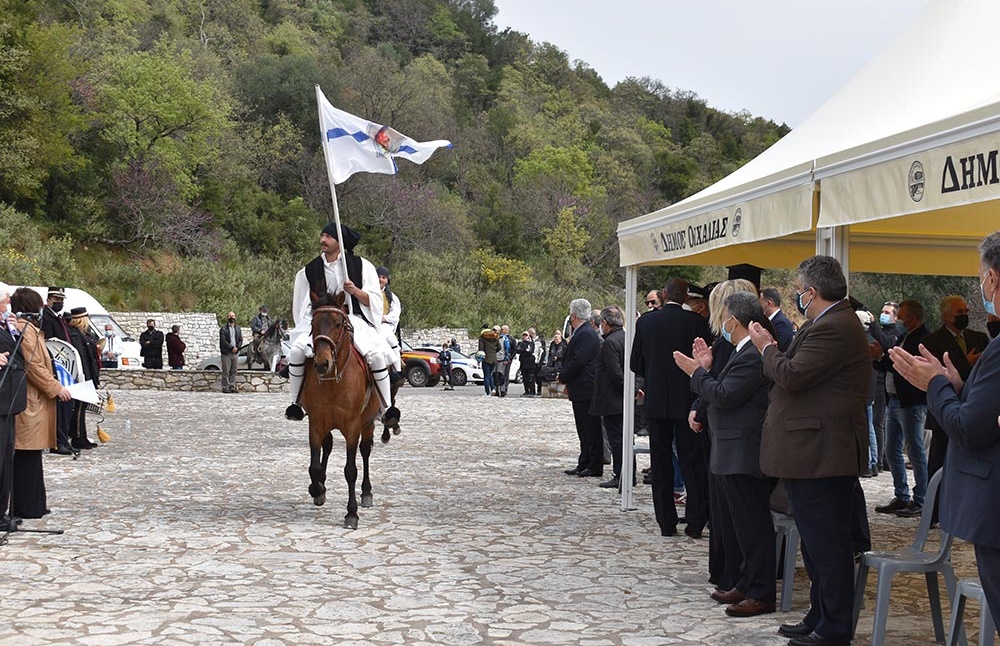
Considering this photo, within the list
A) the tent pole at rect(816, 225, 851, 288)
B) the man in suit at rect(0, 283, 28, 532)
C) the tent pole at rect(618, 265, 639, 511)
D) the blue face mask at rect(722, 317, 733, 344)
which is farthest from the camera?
the tent pole at rect(618, 265, 639, 511)

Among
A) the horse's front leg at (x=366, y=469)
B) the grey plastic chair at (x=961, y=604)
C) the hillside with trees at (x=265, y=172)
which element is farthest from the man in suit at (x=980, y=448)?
the hillside with trees at (x=265, y=172)

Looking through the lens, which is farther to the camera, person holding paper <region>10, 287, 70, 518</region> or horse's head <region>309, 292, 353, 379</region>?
horse's head <region>309, 292, 353, 379</region>

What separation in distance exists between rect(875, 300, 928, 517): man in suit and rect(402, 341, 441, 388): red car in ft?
89.7

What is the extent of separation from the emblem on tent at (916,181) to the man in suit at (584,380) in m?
7.15

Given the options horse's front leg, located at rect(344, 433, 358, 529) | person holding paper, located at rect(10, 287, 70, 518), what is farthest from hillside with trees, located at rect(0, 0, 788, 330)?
horse's front leg, located at rect(344, 433, 358, 529)

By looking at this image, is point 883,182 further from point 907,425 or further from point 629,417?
point 907,425

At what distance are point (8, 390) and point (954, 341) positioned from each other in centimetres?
802

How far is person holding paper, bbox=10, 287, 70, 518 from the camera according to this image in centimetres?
891

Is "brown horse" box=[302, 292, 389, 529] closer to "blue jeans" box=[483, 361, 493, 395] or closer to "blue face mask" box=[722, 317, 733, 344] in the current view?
"blue face mask" box=[722, 317, 733, 344]

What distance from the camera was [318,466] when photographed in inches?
401

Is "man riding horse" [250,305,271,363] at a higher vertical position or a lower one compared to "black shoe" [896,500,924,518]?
higher

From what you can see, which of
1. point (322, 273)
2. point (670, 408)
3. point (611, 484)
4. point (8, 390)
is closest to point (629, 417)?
Result: point (670, 408)

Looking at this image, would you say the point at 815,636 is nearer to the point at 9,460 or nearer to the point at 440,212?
the point at 9,460

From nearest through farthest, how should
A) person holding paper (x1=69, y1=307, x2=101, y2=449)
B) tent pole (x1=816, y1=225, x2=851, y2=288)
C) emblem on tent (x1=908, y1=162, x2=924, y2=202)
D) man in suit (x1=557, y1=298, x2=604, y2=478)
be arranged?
emblem on tent (x1=908, y1=162, x2=924, y2=202) < tent pole (x1=816, y1=225, x2=851, y2=288) < man in suit (x1=557, y1=298, x2=604, y2=478) < person holding paper (x1=69, y1=307, x2=101, y2=449)
